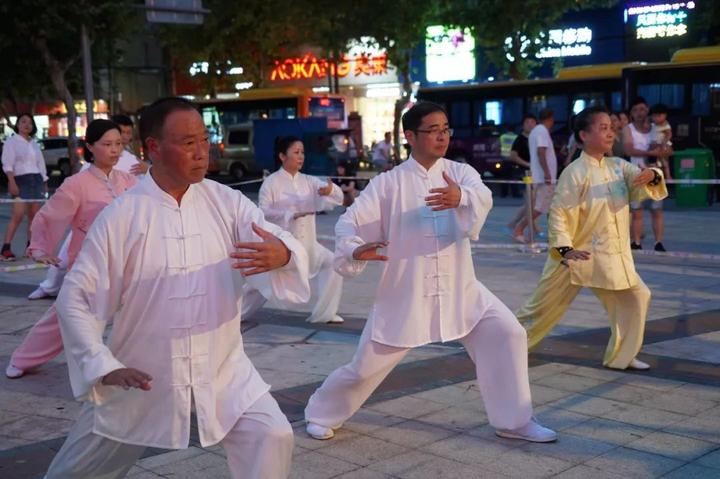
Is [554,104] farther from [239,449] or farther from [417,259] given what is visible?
[239,449]

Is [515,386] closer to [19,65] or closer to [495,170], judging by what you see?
[495,170]

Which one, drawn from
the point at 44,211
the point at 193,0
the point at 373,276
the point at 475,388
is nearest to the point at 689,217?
the point at 373,276

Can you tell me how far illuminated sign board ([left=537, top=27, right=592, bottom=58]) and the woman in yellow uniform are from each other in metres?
28.3

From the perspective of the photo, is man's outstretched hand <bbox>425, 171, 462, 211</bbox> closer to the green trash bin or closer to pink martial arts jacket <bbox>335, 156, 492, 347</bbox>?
pink martial arts jacket <bbox>335, 156, 492, 347</bbox>

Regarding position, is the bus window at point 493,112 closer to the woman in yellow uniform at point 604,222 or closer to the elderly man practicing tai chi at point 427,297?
the woman in yellow uniform at point 604,222

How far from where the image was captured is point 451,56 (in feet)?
120

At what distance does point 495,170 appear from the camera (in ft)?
80.8

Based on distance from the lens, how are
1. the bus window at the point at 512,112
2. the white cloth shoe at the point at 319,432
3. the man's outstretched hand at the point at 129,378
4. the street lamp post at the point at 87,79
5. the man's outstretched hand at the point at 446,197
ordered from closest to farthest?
the man's outstretched hand at the point at 129,378, the man's outstretched hand at the point at 446,197, the white cloth shoe at the point at 319,432, the street lamp post at the point at 87,79, the bus window at the point at 512,112

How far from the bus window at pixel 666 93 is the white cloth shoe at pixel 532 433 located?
18099mm

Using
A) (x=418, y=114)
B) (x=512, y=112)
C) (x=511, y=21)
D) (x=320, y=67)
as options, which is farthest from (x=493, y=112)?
(x=418, y=114)

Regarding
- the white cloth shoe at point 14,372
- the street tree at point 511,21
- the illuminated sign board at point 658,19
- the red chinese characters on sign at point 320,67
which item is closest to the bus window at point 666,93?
the street tree at point 511,21

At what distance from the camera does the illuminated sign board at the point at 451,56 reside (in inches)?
1423

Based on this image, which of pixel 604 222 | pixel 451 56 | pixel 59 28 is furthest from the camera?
pixel 451 56

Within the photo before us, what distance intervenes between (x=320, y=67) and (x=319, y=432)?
121ft
